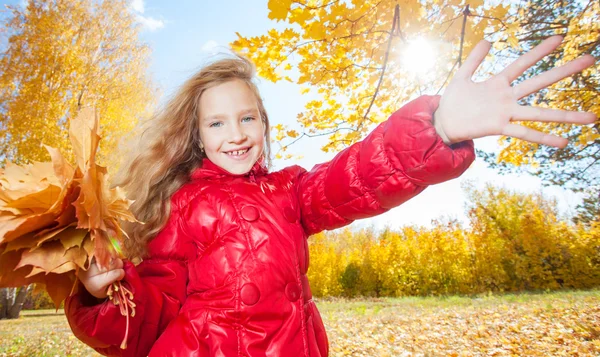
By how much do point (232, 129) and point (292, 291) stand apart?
67cm

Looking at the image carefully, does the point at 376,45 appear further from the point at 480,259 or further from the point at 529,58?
the point at 480,259

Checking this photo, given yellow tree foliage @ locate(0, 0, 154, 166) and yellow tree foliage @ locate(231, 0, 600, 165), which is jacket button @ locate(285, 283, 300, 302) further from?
yellow tree foliage @ locate(0, 0, 154, 166)

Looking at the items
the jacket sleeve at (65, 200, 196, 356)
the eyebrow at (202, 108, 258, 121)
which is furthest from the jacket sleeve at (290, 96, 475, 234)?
the jacket sleeve at (65, 200, 196, 356)

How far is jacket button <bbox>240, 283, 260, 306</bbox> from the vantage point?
50.7 inches

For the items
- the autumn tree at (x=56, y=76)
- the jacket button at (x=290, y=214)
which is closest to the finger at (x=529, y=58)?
the jacket button at (x=290, y=214)

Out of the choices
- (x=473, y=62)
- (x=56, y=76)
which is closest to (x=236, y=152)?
(x=473, y=62)

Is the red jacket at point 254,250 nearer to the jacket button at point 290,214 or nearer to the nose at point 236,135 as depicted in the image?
the jacket button at point 290,214

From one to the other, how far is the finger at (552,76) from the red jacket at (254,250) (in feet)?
0.63

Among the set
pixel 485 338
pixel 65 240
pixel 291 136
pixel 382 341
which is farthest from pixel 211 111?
pixel 485 338

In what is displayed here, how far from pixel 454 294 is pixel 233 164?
29.1ft

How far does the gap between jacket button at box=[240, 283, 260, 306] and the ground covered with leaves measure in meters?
2.95

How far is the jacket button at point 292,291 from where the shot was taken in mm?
1311

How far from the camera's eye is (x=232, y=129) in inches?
62.2

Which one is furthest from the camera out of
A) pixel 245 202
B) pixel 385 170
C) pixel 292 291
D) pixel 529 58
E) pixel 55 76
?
pixel 55 76
